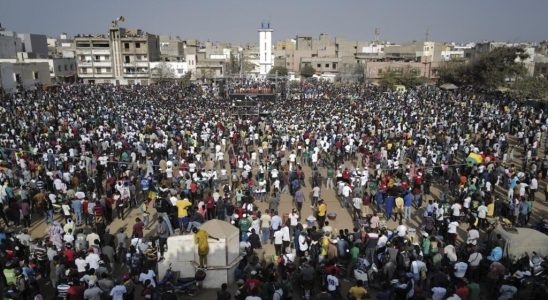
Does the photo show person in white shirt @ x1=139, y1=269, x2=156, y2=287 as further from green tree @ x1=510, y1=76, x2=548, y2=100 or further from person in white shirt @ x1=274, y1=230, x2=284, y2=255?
green tree @ x1=510, y1=76, x2=548, y2=100

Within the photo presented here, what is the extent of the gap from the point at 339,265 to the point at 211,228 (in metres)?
2.71

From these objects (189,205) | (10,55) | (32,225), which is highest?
(10,55)

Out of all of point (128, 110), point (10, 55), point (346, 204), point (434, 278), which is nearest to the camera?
point (434, 278)

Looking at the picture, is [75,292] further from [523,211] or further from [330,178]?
[523,211]

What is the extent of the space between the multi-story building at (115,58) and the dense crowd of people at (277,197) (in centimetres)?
3369

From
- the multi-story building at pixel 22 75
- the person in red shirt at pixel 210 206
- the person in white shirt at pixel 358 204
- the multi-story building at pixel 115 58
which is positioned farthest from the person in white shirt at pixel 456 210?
the multi-story building at pixel 115 58

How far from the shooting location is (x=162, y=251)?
27.0 ft

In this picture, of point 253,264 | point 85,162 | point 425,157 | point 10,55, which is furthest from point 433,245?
Result: point 10,55

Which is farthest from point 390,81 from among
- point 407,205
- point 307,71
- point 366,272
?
point 366,272

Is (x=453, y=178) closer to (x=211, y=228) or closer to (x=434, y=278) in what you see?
(x=434, y=278)

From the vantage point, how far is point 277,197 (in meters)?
11.5

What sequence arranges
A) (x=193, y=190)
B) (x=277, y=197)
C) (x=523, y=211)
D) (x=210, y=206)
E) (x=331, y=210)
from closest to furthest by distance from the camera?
(x=523, y=211)
(x=210, y=206)
(x=277, y=197)
(x=193, y=190)
(x=331, y=210)

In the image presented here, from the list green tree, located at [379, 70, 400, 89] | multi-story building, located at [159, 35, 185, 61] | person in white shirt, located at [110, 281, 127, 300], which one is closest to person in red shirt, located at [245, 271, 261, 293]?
person in white shirt, located at [110, 281, 127, 300]

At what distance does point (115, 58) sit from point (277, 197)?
2078 inches
